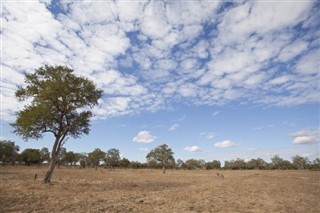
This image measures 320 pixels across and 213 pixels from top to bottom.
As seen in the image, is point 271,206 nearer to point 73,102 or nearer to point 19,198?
point 19,198

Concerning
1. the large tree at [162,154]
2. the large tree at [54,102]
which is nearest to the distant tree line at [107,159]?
the large tree at [162,154]

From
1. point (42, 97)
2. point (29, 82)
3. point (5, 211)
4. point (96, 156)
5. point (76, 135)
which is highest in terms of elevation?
point (96, 156)

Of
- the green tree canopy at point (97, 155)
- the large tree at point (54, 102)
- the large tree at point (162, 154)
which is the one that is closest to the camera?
the large tree at point (54, 102)

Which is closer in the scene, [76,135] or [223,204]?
[223,204]

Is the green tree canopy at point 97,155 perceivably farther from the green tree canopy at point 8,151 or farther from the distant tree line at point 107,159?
the green tree canopy at point 8,151

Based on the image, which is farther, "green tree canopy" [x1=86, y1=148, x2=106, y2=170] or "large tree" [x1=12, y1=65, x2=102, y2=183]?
"green tree canopy" [x1=86, y1=148, x2=106, y2=170]

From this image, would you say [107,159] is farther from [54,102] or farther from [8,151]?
[54,102]

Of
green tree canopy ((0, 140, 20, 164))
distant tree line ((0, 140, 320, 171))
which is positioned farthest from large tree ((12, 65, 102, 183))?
green tree canopy ((0, 140, 20, 164))

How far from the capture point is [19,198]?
17.9 metres

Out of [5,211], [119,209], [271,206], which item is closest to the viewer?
[5,211]

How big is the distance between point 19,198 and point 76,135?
16769mm

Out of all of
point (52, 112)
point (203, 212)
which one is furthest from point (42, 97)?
point (203, 212)

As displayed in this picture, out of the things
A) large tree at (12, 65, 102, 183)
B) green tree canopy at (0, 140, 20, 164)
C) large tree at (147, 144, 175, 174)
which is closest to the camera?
→ large tree at (12, 65, 102, 183)

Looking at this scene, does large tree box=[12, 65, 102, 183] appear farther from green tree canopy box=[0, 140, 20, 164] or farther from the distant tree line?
green tree canopy box=[0, 140, 20, 164]
